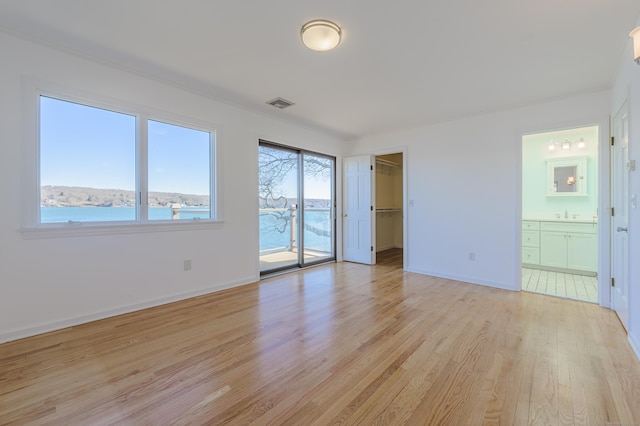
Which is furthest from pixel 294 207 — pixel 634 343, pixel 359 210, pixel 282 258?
pixel 634 343

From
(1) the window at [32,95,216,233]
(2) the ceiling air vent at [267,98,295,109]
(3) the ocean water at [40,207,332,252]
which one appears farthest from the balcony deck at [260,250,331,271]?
(2) the ceiling air vent at [267,98,295,109]

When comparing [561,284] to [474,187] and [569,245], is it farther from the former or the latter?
[474,187]

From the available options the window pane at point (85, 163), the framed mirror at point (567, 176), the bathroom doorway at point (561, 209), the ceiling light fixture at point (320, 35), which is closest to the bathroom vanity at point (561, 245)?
the bathroom doorway at point (561, 209)

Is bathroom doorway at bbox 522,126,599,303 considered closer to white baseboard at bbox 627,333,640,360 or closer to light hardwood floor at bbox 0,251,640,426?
light hardwood floor at bbox 0,251,640,426

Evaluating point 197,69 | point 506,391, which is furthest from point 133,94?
point 506,391

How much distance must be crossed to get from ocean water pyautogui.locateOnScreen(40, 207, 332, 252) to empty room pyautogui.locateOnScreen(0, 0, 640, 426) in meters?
0.03

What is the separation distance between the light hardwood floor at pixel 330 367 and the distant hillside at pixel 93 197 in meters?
1.14

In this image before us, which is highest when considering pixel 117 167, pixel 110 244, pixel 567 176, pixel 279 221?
pixel 567 176

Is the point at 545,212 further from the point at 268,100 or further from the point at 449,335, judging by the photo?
the point at 268,100

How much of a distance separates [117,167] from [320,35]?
2.37m

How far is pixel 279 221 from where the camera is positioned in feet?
15.2

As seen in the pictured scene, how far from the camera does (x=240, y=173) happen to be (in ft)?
12.8

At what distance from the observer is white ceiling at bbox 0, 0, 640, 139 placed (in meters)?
1.96

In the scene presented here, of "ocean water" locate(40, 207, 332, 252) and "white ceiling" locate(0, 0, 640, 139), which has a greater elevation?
"white ceiling" locate(0, 0, 640, 139)
